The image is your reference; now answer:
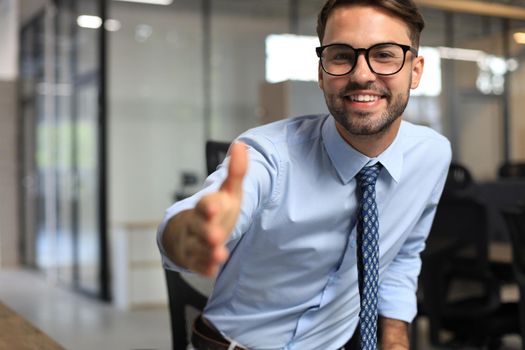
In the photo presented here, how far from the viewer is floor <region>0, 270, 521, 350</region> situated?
508 cm

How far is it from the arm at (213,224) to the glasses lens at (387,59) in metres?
0.53

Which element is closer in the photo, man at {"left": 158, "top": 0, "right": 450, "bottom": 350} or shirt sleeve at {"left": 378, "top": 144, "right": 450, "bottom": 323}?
man at {"left": 158, "top": 0, "right": 450, "bottom": 350}

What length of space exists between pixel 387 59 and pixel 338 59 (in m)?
0.09

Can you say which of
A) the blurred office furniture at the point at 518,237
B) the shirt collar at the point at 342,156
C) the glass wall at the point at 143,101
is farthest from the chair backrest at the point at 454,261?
the glass wall at the point at 143,101

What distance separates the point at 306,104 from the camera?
537 cm

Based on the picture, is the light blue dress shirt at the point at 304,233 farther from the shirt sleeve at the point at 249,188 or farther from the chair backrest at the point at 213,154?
the chair backrest at the point at 213,154

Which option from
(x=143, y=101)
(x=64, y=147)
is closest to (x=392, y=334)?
(x=143, y=101)

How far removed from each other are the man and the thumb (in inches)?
11.2

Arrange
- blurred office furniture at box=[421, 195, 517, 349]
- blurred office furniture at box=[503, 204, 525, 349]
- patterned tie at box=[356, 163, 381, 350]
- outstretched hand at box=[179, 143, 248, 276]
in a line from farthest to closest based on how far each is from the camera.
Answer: blurred office furniture at box=[421, 195, 517, 349]
blurred office furniture at box=[503, 204, 525, 349]
patterned tie at box=[356, 163, 381, 350]
outstretched hand at box=[179, 143, 248, 276]

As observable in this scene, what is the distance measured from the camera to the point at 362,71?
129 cm

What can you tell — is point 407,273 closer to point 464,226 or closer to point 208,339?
point 208,339

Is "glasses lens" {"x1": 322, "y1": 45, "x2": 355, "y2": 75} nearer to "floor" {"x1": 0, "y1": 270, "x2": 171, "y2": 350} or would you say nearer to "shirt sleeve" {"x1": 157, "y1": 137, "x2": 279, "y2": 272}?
"shirt sleeve" {"x1": 157, "y1": 137, "x2": 279, "y2": 272}

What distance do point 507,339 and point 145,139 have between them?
4514mm

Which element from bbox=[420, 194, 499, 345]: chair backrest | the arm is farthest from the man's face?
bbox=[420, 194, 499, 345]: chair backrest
